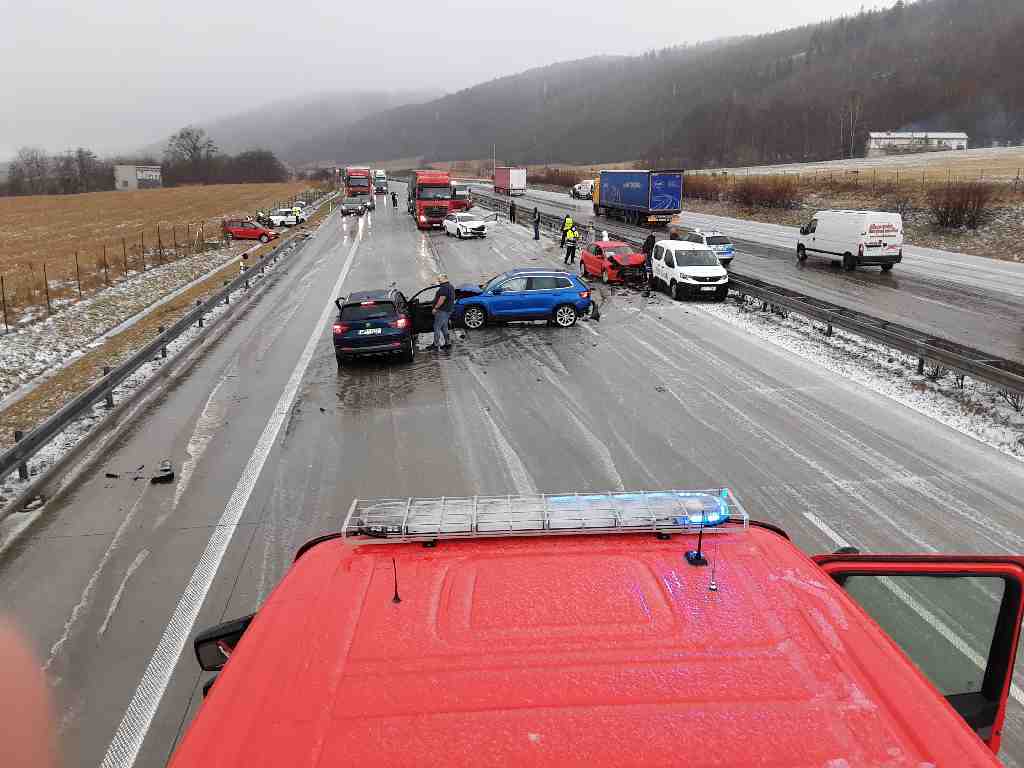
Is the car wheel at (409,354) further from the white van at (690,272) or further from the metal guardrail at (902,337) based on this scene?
the white van at (690,272)

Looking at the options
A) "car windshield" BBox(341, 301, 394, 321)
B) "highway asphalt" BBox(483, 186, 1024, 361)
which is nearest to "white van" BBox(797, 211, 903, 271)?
"highway asphalt" BBox(483, 186, 1024, 361)

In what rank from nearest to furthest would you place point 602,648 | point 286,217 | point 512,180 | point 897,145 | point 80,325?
point 602,648
point 80,325
point 286,217
point 512,180
point 897,145

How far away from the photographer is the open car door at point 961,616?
3105 mm

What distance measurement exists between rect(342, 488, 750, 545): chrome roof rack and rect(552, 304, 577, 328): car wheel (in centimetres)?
1503

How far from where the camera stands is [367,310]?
48.7 feet

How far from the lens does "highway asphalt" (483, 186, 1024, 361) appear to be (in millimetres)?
18344

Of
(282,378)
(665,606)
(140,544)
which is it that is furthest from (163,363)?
(665,606)

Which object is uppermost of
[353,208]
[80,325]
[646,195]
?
[646,195]

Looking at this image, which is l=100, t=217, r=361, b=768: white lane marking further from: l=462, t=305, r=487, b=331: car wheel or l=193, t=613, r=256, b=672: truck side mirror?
l=462, t=305, r=487, b=331: car wheel

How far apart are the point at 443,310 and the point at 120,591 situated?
33.3ft

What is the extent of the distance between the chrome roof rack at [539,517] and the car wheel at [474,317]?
15015 mm

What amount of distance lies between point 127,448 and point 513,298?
33.1ft

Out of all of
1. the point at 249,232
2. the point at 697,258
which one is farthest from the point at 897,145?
the point at 697,258

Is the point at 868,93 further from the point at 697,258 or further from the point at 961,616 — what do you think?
the point at 961,616
